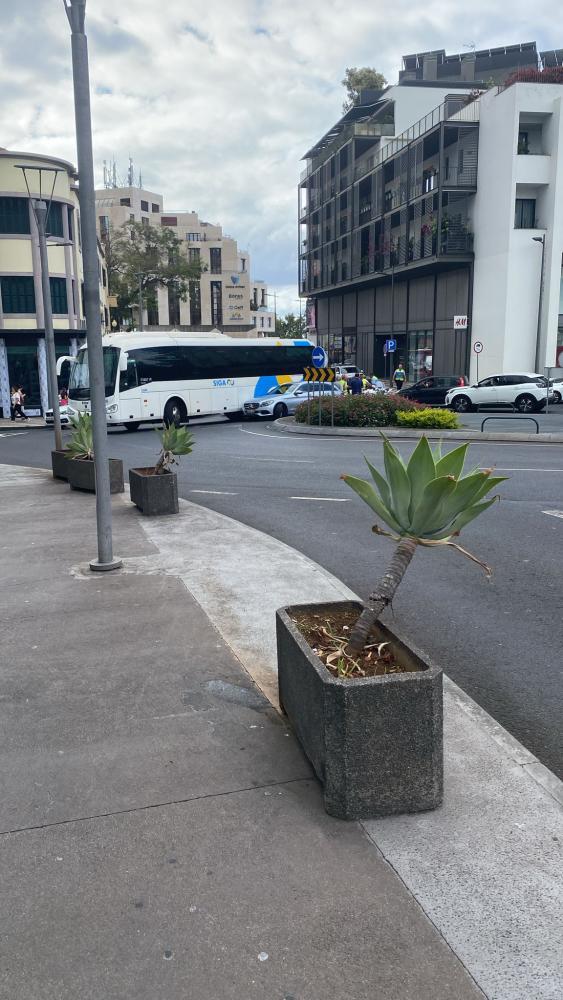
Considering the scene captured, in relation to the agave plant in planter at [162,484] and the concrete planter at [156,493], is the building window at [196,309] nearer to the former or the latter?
the agave plant in planter at [162,484]

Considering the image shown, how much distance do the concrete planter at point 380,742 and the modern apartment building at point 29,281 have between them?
33328mm

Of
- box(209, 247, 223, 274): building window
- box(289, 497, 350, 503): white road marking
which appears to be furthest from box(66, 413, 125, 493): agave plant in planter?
box(209, 247, 223, 274): building window

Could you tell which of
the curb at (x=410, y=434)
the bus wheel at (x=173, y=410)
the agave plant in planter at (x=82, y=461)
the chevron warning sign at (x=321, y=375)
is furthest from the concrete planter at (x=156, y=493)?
the bus wheel at (x=173, y=410)

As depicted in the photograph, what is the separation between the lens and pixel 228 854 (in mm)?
3334

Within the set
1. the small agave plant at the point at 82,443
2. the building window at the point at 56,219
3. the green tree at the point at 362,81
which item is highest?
the green tree at the point at 362,81

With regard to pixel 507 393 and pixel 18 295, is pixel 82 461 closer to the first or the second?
pixel 507 393

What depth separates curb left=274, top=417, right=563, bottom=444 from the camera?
856 inches

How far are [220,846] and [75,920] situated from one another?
0.67m

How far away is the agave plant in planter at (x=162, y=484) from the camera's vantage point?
10.8 m

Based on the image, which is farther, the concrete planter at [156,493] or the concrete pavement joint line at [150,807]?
the concrete planter at [156,493]

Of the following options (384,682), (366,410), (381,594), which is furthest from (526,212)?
(384,682)

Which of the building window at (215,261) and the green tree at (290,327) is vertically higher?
the building window at (215,261)

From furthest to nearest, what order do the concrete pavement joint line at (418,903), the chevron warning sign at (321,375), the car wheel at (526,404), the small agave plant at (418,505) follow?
the car wheel at (526,404), the chevron warning sign at (321,375), the small agave plant at (418,505), the concrete pavement joint line at (418,903)

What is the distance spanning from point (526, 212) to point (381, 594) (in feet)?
142
